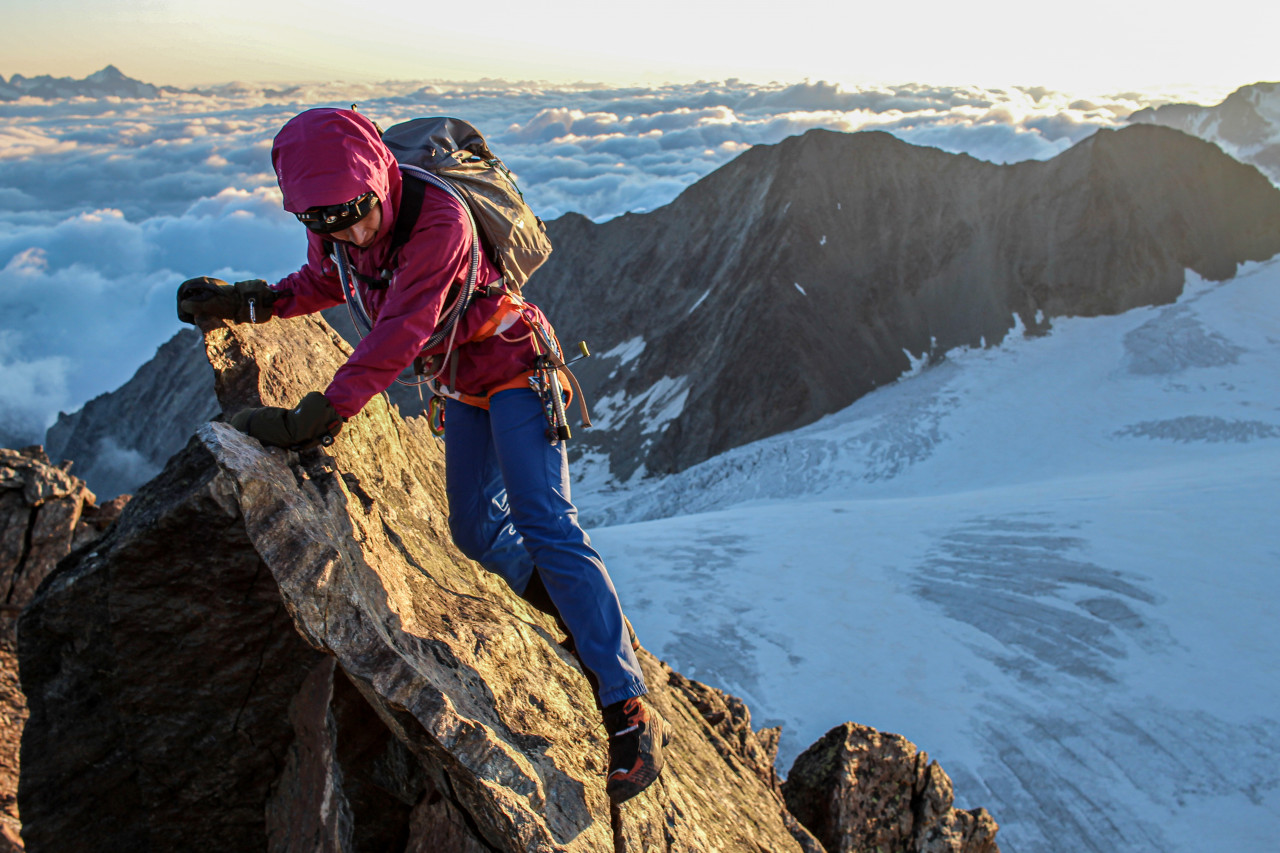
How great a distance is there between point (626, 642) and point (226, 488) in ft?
5.68

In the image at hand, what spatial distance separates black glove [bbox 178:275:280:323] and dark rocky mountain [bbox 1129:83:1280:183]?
487 feet

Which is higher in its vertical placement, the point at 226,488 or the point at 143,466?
the point at 226,488

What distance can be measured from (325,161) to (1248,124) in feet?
528

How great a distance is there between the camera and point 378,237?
3242 mm

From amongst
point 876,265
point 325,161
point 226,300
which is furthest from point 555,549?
point 876,265

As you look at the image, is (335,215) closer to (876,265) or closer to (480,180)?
(480,180)

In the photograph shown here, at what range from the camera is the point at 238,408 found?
3.63m

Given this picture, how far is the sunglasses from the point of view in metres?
2.97

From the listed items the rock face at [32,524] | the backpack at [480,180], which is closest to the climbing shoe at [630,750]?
the backpack at [480,180]

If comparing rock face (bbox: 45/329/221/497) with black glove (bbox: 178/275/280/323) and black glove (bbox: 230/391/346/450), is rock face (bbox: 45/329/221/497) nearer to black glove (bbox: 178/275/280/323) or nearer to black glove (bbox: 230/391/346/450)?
black glove (bbox: 178/275/280/323)

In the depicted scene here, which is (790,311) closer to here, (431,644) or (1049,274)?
(1049,274)

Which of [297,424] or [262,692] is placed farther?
[262,692]

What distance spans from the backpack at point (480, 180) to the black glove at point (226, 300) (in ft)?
3.10

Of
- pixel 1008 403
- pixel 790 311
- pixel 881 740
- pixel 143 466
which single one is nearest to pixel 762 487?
pixel 1008 403
